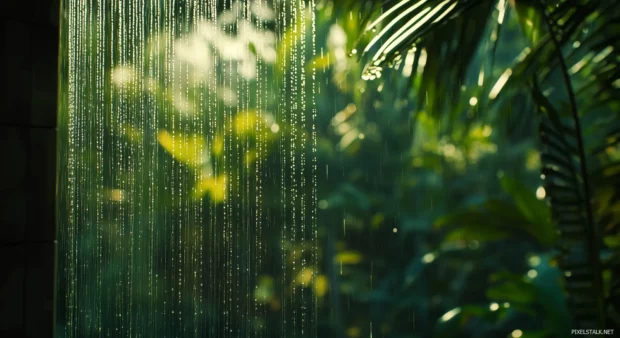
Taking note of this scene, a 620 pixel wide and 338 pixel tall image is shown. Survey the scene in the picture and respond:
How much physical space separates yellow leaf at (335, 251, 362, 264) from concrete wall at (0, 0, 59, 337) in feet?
2.20

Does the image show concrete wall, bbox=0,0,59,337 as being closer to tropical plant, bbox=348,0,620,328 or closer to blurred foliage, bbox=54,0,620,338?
blurred foliage, bbox=54,0,620,338

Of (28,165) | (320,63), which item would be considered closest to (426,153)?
(320,63)

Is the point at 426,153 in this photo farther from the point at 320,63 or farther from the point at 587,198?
the point at 587,198

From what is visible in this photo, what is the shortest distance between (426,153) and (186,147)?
74cm

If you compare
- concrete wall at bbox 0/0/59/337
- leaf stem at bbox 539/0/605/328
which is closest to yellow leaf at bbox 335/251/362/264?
leaf stem at bbox 539/0/605/328

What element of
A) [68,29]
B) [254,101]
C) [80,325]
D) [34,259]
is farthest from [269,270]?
[68,29]

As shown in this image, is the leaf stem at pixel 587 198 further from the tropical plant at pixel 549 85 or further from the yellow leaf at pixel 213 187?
the yellow leaf at pixel 213 187

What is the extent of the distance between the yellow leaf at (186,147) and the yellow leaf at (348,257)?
432mm

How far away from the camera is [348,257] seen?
1.46 m

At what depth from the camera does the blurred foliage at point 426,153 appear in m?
1.17

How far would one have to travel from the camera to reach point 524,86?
1.42 m

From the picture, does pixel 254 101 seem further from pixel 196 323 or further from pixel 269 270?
pixel 196 323

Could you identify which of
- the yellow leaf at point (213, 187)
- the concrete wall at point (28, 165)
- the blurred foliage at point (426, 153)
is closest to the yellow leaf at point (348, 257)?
the blurred foliage at point (426, 153)

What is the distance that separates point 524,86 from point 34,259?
47.7 inches
